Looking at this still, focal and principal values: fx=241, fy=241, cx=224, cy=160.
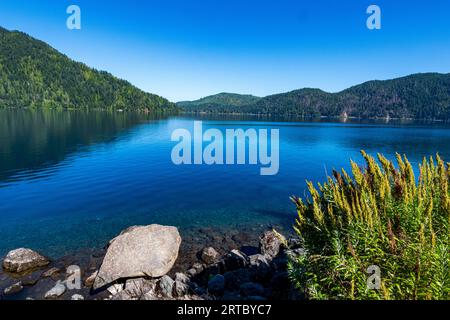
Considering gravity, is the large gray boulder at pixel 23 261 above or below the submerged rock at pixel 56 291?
above

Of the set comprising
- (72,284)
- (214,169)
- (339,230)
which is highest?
(339,230)

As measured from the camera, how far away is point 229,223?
29.5m

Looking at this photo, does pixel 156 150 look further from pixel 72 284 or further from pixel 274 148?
pixel 72 284

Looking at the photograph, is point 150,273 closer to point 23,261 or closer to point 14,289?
point 14,289

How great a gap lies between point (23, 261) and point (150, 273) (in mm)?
10780

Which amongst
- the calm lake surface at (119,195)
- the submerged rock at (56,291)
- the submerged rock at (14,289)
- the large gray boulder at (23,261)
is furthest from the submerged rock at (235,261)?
the large gray boulder at (23,261)

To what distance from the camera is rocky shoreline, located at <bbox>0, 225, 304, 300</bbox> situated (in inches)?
651

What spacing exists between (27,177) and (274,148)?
217ft

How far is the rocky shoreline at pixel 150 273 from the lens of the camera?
54.2ft

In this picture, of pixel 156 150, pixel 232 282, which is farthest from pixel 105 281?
pixel 156 150

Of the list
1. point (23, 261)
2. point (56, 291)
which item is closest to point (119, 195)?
point (23, 261)

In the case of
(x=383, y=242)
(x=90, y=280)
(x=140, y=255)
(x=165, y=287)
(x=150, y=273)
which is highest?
(x=383, y=242)

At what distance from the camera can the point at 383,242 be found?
8117 mm

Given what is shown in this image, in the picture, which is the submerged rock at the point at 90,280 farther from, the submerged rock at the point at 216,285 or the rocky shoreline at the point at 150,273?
the submerged rock at the point at 216,285
